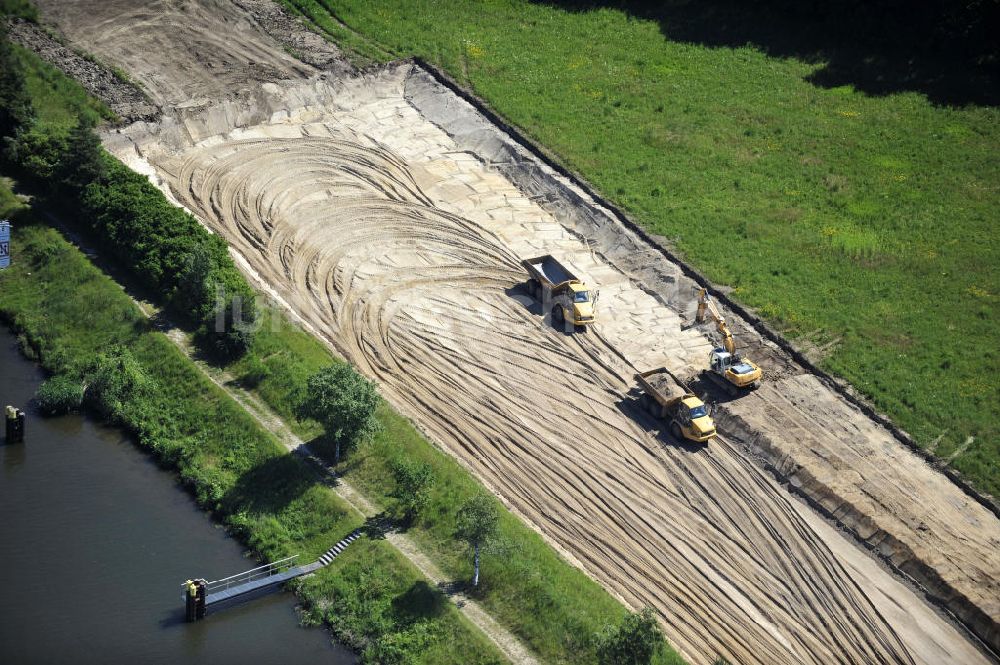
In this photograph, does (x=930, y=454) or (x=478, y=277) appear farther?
(x=478, y=277)

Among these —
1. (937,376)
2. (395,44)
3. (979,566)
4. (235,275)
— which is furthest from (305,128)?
(979,566)

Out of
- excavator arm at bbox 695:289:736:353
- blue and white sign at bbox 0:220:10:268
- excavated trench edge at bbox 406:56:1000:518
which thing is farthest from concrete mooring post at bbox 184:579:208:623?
excavated trench edge at bbox 406:56:1000:518

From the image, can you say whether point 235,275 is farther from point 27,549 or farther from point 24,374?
point 27,549

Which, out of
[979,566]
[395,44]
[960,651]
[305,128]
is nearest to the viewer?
[960,651]

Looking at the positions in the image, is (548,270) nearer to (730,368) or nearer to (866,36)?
(730,368)

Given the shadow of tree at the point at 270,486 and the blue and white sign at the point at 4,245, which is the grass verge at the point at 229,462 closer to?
the shadow of tree at the point at 270,486
